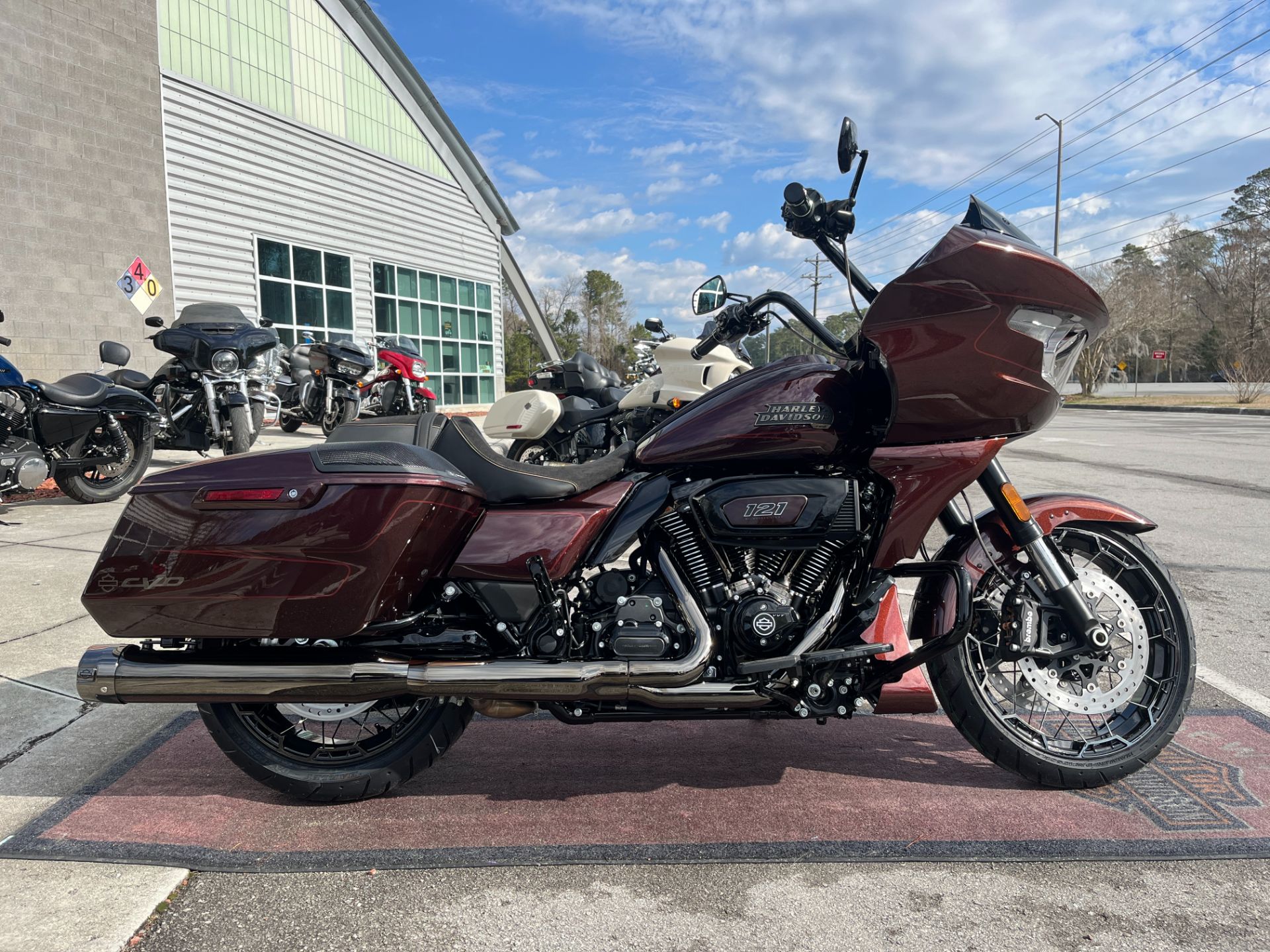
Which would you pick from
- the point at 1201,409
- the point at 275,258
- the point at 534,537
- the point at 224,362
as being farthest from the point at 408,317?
the point at 1201,409

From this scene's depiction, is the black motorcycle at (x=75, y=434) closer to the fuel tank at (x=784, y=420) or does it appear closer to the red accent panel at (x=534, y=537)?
the red accent panel at (x=534, y=537)

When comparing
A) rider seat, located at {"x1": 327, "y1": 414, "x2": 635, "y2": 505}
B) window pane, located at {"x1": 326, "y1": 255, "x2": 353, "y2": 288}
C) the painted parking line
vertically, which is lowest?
the painted parking line

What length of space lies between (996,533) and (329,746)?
2203 mm

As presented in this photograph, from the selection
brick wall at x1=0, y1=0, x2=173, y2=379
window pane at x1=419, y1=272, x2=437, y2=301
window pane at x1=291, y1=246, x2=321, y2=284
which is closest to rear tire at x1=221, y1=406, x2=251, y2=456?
brick wall at x1=0, y1=0, x2=173, y2=379

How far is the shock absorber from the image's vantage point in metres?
7.18

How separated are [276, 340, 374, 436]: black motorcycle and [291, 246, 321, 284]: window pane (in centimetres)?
502

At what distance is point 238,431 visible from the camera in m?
8.41

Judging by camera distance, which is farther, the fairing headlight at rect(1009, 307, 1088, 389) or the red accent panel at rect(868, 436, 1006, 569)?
the red accent panel at rect(868, 436, 1006, 569)

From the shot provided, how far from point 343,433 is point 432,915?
1429 mm

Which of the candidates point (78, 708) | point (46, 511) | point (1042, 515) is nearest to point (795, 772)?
point (1042, 515)

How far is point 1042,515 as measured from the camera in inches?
106

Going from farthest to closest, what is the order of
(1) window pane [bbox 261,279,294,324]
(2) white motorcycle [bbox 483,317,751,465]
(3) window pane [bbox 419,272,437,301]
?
(3) window pane [bbox 419,272,437,301] → (1) window pane [bbox 261,279,294,324] → (2) white motorcycle [bbox 483,317,751,465]

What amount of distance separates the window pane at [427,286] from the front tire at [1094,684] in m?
19.2

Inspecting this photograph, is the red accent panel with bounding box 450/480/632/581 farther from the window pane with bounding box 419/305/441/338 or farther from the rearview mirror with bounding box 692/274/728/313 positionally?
the window pane with bounding box 419/305/441/338
